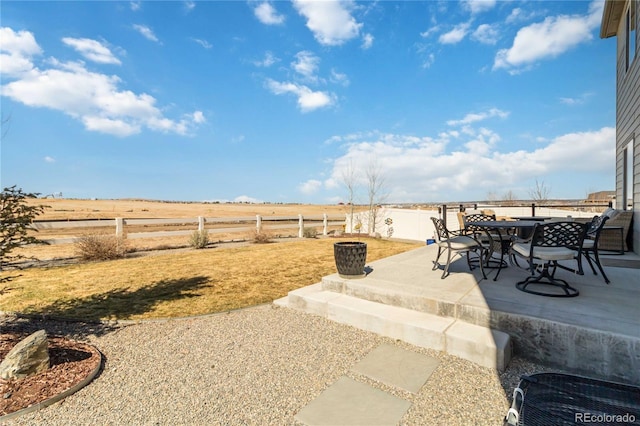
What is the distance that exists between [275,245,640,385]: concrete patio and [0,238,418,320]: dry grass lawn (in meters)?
1.17

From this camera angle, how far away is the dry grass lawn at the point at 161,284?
4.02m

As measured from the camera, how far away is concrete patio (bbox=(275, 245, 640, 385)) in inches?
88.8

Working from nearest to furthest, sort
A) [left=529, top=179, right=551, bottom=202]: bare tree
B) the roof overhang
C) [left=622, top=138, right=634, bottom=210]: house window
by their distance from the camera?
[left=622, top=138, right=634, bottom=210]: house window < the roof overhang < [left=529, top=179, right=551, bottom=202]: bare tree

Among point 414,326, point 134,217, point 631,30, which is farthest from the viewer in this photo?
point 134,217

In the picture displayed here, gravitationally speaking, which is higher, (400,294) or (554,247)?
(554,247)

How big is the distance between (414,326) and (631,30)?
747 centimetres

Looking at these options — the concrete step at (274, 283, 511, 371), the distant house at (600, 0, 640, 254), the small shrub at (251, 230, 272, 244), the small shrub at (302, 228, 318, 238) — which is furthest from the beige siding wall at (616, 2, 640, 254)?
the small shrub at (251, 230, 272, 244)

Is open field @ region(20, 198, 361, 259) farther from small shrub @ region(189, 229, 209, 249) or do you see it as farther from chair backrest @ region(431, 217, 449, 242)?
chair backrest @ region(431, 217, 449, 242)

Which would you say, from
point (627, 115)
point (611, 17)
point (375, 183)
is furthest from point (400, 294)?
point (375, 183)

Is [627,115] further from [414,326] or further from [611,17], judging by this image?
[414,326]

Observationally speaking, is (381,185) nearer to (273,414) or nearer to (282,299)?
(282,299)

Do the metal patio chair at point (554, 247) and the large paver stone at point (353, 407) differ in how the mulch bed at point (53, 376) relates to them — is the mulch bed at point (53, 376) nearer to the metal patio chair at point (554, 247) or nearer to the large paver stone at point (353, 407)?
the large paver stone at point (353, 407)

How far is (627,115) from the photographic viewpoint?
6008 millimetres

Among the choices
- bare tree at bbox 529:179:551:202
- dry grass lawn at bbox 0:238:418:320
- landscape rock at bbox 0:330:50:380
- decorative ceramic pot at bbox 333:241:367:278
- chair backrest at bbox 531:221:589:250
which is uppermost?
bare tree at bbox 529:179:551:202
